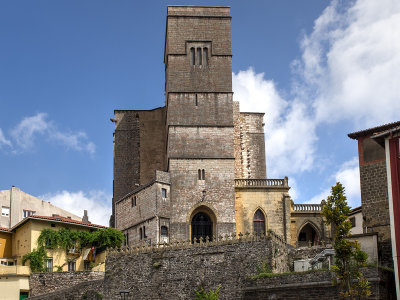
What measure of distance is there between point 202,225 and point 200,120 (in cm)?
899

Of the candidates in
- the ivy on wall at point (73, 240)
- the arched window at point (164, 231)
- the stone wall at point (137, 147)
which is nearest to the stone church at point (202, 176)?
the arched window at point (164, 231)

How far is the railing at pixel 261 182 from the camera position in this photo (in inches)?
→ 2408

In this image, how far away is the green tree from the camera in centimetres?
3688

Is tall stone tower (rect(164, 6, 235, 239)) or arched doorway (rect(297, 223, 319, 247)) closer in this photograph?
tall stone tower (rect(164, 6, 235, 239))

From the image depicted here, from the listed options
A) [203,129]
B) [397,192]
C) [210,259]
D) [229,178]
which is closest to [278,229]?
[229,178]

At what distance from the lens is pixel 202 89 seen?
62.3 metres

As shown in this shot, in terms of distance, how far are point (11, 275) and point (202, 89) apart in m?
22.4

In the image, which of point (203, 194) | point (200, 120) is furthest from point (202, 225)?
point (200, 120)

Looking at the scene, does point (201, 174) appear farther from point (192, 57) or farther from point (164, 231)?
point (192, 57)

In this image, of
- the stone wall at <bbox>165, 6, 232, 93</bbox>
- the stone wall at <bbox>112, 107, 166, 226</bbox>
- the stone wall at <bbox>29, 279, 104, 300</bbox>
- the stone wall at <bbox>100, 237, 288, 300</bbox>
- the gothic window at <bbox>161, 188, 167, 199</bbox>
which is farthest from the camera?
the stone wall at <bbox>112, 107, 166, 226</bbox>

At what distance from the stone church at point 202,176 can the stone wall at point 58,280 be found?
292 inches

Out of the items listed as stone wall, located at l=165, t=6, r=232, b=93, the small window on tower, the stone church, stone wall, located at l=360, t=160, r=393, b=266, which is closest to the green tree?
stone wall, located at l=360, t=160, r=393, b=266

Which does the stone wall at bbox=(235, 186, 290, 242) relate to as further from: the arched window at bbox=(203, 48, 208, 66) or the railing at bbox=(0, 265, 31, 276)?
the railing at bbox=(0, 265, 31, 276)

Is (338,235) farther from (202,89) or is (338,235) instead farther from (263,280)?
(202,89)
